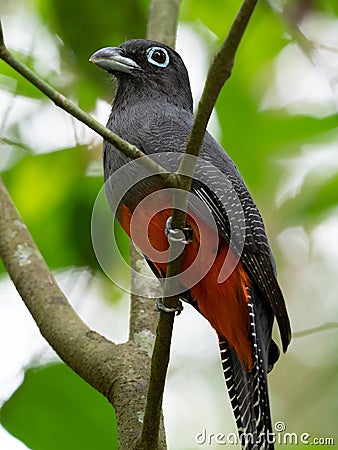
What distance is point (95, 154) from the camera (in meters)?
4.41

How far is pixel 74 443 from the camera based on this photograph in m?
3.52

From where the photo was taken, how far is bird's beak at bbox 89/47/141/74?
3.60m

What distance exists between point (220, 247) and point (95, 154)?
1371 mm

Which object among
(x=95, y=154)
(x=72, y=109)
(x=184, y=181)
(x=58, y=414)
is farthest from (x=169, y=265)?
(x=95, y=154)

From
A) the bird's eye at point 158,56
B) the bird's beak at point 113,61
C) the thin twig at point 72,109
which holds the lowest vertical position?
the thin twig at point 72,109

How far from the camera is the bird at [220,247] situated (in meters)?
3.15

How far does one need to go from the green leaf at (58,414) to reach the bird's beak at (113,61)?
4.53 ft

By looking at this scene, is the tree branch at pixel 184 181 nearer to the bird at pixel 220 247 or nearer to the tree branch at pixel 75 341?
the tree branch at pixel 75 341

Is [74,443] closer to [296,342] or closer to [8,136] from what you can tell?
[8,136]

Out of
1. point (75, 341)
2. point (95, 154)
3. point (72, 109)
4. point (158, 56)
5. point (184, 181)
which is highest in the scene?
point (158, 56)

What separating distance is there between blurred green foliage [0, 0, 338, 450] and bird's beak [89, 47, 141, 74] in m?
0.58

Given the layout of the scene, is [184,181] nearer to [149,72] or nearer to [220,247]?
[220,247]

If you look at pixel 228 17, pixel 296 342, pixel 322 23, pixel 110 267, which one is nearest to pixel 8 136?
pixel 110 267

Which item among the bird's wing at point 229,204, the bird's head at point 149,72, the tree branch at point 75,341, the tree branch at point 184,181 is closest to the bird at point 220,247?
the bird's wing at point 229,204
